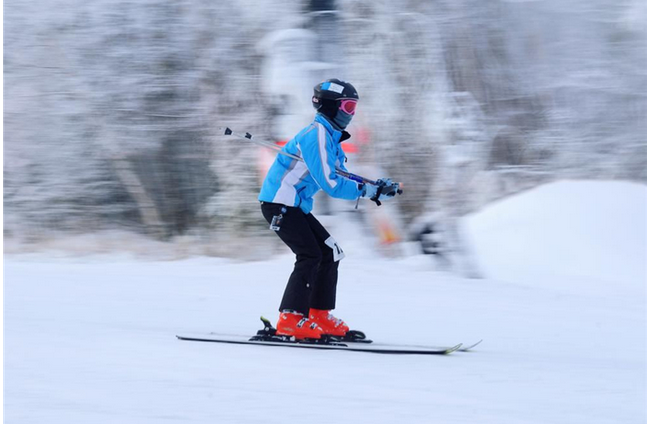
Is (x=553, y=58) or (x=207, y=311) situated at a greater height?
(x=553, y=58)

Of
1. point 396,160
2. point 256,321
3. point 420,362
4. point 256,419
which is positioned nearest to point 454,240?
point 396,160

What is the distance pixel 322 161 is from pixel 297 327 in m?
1.02

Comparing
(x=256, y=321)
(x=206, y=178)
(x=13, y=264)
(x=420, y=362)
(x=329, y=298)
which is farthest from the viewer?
(x=206, y=178)

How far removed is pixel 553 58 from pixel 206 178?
14.4ft

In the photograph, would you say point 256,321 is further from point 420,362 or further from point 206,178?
point 206,178

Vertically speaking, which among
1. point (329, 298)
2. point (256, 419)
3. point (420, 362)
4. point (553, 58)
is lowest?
point (256, 419)

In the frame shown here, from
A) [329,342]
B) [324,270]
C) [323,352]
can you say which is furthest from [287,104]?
[323,352]

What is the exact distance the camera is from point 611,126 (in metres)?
8.98

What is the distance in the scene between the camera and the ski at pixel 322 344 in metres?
4.69

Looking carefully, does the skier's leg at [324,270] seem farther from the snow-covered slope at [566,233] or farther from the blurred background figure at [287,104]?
the blurred background figure at [287,104]

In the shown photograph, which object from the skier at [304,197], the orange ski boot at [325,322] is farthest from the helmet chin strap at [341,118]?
the orange ski boot at [325,322]

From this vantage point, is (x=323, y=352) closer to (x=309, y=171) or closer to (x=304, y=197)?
(x=304, y=197)

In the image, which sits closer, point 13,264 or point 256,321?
point 256,321

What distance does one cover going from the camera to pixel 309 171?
15.7 ft
